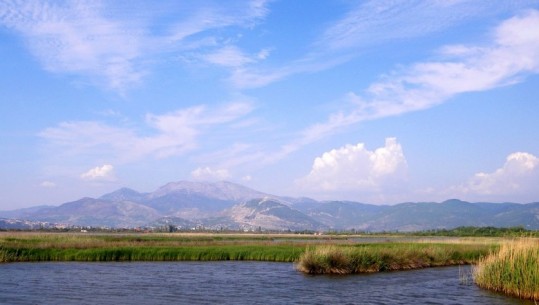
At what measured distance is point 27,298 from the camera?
2780cm

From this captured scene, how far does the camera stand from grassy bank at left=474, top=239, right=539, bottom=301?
26234 millimetres

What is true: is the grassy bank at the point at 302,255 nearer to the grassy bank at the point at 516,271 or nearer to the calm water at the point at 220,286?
the calm water at the point at 220,286

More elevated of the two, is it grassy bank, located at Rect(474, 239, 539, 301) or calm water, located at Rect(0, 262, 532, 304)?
grassy bank, located at Rect(474, 239, 539, 301)

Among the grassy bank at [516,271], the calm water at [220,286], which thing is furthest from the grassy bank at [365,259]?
the grassy bank at [516,271]

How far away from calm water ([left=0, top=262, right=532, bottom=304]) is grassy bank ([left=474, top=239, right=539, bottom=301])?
713 millimetres

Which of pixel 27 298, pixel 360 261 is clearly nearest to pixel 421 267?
pixel 360 261

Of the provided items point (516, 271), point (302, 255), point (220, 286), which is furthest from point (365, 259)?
point (516, 271)

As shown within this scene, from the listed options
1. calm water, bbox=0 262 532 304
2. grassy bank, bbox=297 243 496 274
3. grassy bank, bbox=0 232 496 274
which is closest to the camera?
calm water, bbox=0 262 532 304

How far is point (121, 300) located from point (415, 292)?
621 inches

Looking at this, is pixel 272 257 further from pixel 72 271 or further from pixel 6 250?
pixel 6 250

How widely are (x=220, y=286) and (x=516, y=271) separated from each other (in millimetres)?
16197

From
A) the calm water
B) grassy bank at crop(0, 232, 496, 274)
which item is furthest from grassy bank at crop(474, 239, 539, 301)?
grassy bank at crop(0, 232, 496, 274)

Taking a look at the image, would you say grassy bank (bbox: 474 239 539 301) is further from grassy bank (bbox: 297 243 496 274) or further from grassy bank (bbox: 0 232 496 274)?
grassy bank (bbox: 0 232 496 274)

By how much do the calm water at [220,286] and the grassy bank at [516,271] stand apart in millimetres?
713
